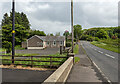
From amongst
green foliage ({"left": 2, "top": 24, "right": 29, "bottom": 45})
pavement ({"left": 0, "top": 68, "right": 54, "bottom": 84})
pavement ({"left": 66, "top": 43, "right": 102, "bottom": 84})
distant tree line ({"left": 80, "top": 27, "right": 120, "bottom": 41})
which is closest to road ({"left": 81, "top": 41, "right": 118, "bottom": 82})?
pavement ({"left": 66, "top": 43, "right": 102, "bottom": 84})

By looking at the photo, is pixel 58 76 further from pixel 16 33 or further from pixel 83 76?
pixel 16 33

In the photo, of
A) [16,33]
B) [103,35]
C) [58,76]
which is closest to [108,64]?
[58,76]

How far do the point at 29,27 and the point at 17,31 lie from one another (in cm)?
4287

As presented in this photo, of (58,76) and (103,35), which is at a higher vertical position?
(103,35)

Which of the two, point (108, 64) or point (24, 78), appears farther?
point (108, 64)

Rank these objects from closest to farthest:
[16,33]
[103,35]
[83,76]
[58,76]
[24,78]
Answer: [58,76] → [24,78] → [83,76] → [16,33] → [103,35]

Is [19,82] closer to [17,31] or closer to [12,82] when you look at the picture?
[12,82]

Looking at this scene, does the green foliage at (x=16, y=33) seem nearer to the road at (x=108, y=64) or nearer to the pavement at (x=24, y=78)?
the road at (x=108, y=64)

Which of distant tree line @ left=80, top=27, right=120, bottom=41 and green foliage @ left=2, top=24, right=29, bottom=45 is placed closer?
green foliage @ left=2, top=24, right=29, bottom=45

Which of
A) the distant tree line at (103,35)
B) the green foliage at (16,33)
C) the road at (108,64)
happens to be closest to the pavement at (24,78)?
the road at (108,64)

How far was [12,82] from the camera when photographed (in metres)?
5.93

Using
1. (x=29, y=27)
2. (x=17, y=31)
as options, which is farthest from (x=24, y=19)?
(x=17, y=31)

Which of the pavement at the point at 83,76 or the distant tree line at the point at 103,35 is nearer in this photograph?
the pavement at the point at 83,76

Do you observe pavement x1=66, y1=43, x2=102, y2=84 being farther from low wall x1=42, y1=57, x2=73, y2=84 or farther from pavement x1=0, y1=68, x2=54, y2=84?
pavement x1=0, y1=68, x2=54, y2=84
